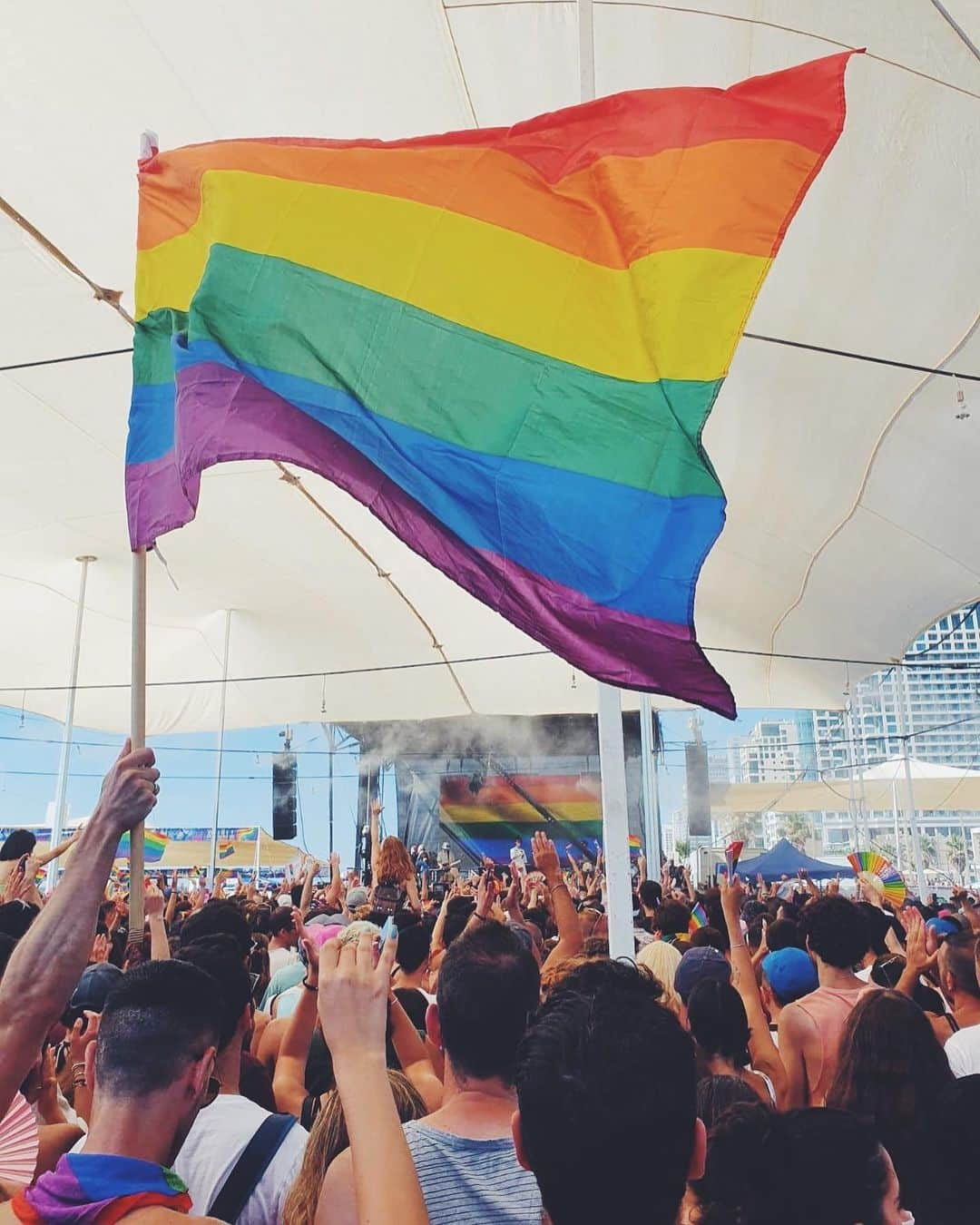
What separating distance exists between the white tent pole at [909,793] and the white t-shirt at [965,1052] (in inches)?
403

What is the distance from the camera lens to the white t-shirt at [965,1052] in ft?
9.87

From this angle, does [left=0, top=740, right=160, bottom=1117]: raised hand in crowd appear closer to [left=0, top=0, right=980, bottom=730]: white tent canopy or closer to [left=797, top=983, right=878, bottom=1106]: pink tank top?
[left=797, top=983, right=878, bottom=1106]: pink tank top

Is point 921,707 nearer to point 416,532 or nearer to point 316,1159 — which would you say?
point 416,532

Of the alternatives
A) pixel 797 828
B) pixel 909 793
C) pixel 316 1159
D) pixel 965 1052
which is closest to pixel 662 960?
pixel 965 1052

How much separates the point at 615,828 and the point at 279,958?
2.06 meters

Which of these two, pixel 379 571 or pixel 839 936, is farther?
pixel 379 571

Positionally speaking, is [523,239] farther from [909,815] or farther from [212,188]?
[909,815]

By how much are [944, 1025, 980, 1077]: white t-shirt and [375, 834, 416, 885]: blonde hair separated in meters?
5.17

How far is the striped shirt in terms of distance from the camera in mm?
1603

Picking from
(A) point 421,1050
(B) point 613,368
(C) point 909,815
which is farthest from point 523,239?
(C) point 909,815

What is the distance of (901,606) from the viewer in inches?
→ 400

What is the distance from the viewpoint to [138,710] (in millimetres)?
2377

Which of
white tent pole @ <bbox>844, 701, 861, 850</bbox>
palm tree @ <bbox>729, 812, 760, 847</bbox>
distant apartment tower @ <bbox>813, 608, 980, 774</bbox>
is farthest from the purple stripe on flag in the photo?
palm tree @ <bbox>729, 812, 760, 847</bbox>

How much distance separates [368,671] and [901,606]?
6.70m
